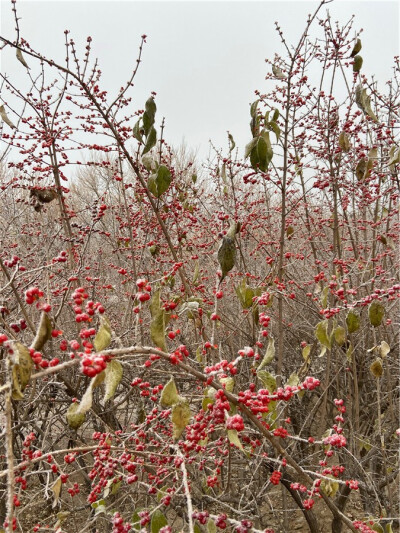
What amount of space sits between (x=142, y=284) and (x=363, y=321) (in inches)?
138

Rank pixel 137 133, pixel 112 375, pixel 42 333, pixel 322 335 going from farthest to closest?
1. pixel 137 133
2. pixel 322 335
3. pixel 112 375
4. pixel 42 333

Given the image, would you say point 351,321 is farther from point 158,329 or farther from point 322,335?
point 158,329

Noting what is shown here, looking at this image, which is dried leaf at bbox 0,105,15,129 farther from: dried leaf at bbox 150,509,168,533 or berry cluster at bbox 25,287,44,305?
dried leaf at bbox 150,509,168,533

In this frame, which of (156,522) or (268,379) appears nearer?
(156,522)

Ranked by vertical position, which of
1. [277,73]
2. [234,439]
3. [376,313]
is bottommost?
[234,439]

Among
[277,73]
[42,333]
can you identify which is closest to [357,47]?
[277,73]

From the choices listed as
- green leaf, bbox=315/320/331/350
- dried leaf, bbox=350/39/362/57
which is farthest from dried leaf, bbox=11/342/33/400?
dried leaf, bbox=350/39/362/57

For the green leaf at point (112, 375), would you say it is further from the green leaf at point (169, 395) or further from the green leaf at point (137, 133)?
the green leaf at point (137, 133)

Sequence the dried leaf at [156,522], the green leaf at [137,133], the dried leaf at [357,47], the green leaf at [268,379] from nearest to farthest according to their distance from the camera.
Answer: the dried leaf at [156,522]
the green leaf at [268,379]
the green leaf at [137,133]
the dried leaf at [357,47]

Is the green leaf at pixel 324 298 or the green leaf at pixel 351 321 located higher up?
the green leaf at pixel 324 298

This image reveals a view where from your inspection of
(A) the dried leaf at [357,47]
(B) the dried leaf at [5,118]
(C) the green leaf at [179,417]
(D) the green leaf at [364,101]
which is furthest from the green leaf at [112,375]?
(A) the dried leaf at [357,47]

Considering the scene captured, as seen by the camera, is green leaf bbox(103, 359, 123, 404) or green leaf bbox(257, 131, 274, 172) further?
green leaf bbox(257, 131, 274, 172)

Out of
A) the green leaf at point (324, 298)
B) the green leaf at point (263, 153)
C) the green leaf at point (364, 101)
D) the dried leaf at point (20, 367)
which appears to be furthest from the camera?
the green leaf at point (364, 101)

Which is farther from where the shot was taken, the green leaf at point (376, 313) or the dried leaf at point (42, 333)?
the green leaf at point (376, 313)
